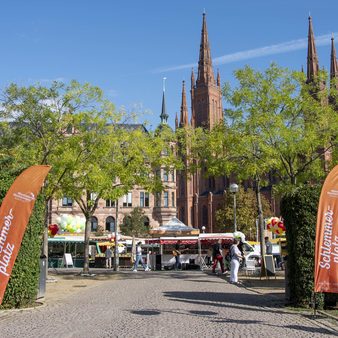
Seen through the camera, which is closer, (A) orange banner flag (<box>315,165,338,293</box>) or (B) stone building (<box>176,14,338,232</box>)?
(A) orange banner flag (<box>315,165,338,293</box>)

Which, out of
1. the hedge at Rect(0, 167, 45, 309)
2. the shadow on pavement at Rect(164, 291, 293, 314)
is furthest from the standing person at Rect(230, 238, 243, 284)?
the hedge at Rect(0, 167, 45, 309)

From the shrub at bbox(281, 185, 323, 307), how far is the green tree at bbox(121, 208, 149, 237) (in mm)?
52114

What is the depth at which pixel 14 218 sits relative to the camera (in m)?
9.97

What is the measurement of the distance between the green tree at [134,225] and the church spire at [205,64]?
5575 cm

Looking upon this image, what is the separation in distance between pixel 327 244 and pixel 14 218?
6.32m

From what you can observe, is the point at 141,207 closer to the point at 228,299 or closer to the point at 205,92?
the point at 205,92

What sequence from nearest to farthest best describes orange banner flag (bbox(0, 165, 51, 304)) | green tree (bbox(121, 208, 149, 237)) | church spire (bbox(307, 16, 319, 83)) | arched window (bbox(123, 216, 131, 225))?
orange banner flag (bbox(0, 165, 51, 304)), green tree (bbox(121, 208, 149, 237)), arched window (bbox(123, 216, 131, 225)), church spire (bbox(307, 16, 319, 83))

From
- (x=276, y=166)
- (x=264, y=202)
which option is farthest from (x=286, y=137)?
(x=264, y=202)

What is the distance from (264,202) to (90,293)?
5701 centimetres

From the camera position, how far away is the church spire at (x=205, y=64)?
374 ft

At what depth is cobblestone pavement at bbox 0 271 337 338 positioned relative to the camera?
27.2 ft

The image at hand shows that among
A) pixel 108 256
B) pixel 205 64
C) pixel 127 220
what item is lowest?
pixel 108 256

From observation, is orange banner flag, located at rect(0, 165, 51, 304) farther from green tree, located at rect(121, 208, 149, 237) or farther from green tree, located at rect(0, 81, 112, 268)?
green tree, located at rect(121, 208, 149, 237)

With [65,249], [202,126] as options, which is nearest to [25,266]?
[65,249]
